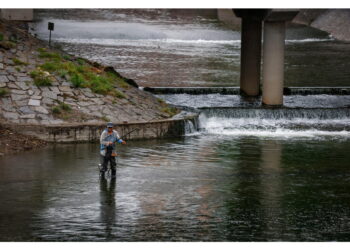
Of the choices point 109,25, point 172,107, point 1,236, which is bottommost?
point 1,236

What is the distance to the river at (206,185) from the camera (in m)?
14.8

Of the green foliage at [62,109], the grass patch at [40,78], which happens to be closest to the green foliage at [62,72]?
the grass patch at [40,78]

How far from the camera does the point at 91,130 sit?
25.0m

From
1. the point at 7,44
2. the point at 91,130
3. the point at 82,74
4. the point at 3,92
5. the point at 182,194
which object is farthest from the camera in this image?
the point at 7,44

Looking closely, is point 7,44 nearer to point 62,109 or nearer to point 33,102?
point 33,102

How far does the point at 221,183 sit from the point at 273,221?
389 cm

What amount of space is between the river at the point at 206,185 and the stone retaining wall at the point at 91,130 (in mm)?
600

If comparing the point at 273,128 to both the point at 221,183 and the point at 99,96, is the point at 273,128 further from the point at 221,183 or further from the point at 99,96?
the point at 221,183

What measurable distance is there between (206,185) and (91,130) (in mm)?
7032

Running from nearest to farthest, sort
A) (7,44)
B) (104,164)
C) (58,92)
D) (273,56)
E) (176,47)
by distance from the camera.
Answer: (104,164)
(58,92)
(7,44)
(273,56)
(176,47)

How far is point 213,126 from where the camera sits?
29.7m

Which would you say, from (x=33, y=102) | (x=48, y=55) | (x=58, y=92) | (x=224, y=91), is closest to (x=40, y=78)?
(x=58, y=92)

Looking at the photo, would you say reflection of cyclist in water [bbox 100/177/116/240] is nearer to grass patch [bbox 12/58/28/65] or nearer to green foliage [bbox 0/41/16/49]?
grass patch [bbox 12/58/28/65]

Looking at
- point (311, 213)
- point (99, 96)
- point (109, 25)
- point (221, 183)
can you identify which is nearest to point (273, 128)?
point (99, 96)
